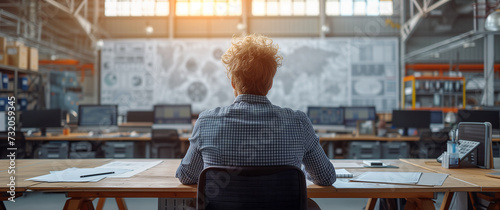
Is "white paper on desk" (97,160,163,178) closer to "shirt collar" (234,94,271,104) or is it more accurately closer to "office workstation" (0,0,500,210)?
"office workstation" (0,0,500,210)

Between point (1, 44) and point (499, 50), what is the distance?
1599 centimetres

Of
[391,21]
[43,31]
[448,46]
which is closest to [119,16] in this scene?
[43,31]

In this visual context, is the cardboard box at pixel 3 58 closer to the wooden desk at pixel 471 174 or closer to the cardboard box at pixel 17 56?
the cardboard box at pixel 17 56

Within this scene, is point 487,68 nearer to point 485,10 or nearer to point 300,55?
point 485,10

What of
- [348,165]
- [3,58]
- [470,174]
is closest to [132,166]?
[348,165]

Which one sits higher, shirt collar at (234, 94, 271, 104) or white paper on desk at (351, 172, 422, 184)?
shirt collar at (234, 94, 271, 104)

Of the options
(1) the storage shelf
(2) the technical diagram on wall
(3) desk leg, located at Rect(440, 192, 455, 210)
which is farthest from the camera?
(2) the technical diagram on wall

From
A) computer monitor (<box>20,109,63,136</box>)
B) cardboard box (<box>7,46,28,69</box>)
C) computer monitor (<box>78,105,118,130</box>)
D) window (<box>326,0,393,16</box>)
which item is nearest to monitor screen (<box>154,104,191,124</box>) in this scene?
computer monitor (<box>78,105,118,130</box>)

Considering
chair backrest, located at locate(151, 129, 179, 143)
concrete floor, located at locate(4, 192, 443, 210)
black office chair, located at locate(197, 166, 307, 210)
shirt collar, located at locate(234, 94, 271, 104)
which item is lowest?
concrete floor, located at locate(4, 192, 443, 210)

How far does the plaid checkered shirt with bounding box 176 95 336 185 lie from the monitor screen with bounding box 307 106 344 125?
Result: 14.8 feet

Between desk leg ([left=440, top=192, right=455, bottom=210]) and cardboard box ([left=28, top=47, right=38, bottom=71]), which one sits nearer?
desk leg ([left=440, top=192, right=455, bottom=210])

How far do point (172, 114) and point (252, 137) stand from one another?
4.64 m

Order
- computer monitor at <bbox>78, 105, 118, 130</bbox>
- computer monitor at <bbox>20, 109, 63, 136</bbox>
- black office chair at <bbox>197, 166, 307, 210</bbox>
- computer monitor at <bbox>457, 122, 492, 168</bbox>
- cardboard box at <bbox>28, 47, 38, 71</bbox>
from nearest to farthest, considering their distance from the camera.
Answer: black office chair at <bbox>197, 166, 307, 210</bbox> → computer monitor at <bbox>457, 122, 492, 168</bbox> → computer monitor at <bbox>20, 109, 63, 136</bbox> → computer monitor at <bbox>78, 105, 118, 130</bbox> → cardboard box at <bbox>28, 47, 38, 71</bbox>

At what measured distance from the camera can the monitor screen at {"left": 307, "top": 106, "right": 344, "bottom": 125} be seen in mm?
5883
